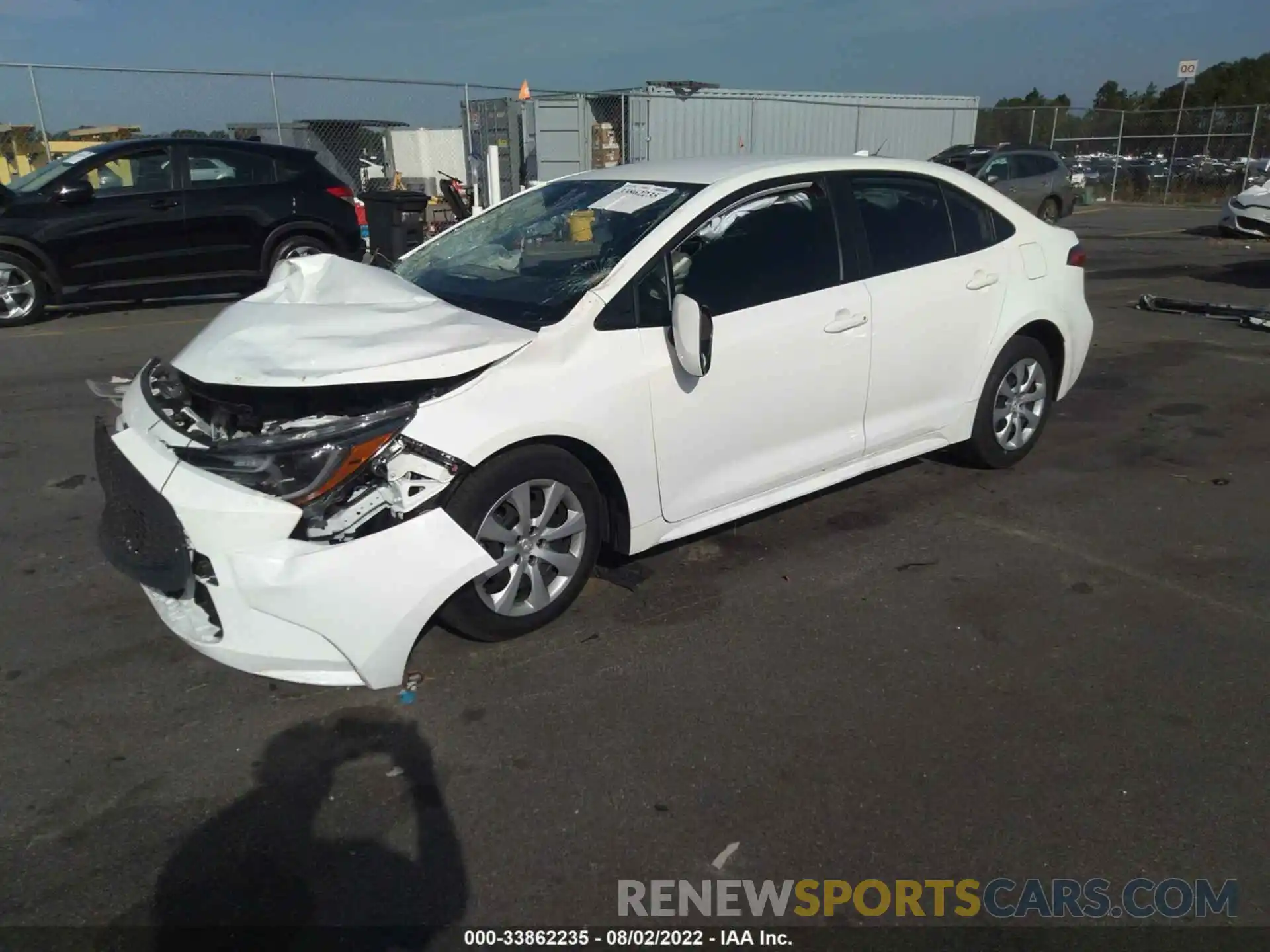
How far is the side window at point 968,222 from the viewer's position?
488 cm

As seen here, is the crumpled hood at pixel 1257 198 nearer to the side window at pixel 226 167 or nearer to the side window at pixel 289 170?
the side window at pixel 289 170

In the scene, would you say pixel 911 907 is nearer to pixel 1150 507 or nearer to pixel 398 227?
pixel 1150 507

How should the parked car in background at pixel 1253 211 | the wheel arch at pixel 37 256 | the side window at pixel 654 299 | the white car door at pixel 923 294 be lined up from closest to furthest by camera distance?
1. the side window at pixel 654 299
2. the white car door at pixel 923 294
3. the wheel arch at pixel 37 256
4. the parked car in background at pixel 1253 211

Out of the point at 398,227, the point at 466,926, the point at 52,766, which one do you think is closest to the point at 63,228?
the point at 398,227

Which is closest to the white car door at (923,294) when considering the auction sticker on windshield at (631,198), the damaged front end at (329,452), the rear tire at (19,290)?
the auction sticker on windshield at (631,198)

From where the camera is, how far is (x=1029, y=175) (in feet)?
63.9

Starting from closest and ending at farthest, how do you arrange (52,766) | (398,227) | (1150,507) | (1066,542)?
(52,766), (1066,542), (1150,507), (398,227)

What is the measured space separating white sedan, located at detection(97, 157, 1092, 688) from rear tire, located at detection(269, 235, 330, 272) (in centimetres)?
632

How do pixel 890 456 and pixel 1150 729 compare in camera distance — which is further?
pixel 890 456

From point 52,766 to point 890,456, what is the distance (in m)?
3.67

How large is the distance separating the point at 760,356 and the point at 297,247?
823 centimetres

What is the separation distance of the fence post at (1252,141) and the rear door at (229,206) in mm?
25646

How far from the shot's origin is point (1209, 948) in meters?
2.33

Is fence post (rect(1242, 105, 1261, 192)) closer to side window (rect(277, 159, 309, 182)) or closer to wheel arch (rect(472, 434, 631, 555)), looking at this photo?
side window (rect(277, 159, 309, 182))
